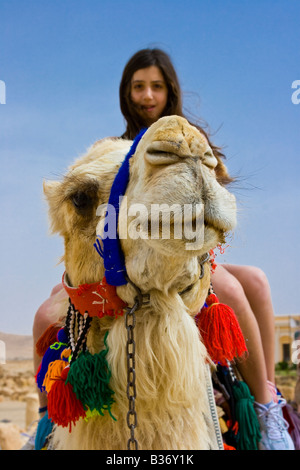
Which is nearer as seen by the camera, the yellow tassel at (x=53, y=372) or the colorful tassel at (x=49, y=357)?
Result: the yellow tassel at (x=53, y=372)

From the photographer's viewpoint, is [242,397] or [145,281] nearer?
[145,281]

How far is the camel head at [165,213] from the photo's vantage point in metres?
1.83

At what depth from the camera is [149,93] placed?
3.88 metres

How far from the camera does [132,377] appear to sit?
208cm

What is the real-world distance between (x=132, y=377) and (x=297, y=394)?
2083 millimetres

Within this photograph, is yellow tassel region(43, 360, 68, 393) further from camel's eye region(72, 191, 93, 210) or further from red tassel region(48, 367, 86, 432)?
camel's eye region(72, 191, 93, 210)

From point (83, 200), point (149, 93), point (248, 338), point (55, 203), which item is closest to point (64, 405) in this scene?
point (83, 200)

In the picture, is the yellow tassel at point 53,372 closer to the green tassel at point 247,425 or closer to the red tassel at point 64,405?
the red tassel at point 64,405

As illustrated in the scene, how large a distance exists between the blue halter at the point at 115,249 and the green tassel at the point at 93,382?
12.5 inches

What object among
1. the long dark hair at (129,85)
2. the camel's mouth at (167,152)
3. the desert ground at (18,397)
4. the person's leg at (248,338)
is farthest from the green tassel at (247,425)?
the desert ground at (18,397)

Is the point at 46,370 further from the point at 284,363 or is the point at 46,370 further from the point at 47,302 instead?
the point at 284,363

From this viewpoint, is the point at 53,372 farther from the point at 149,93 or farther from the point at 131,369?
the point at 149,93

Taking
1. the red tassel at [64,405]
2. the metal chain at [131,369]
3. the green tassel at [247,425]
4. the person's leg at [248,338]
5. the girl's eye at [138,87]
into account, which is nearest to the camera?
the metal chain at [131,369]
